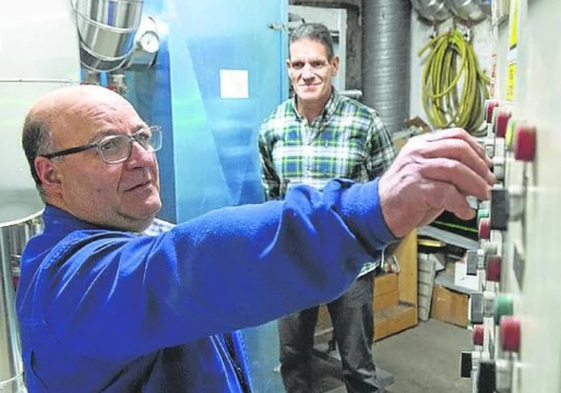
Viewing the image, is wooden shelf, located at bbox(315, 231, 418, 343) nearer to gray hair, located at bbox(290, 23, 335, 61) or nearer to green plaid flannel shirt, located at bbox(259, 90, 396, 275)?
green plaid flannel shirt, located at bbox(259, 90, 396, 275)

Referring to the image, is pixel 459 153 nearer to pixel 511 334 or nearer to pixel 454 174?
pixel 454 174

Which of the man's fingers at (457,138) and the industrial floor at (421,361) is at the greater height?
the man's fingers at (457,138)

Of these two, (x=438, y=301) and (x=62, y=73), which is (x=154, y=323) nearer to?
(x=62, y=73)

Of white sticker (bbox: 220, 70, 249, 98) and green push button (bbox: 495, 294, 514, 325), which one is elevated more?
white sticker (bbox: 220, 70, 249, 98)

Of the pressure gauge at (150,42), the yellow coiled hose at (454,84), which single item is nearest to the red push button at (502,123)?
the pressure gauge at (150,42)

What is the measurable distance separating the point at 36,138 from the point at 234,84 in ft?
4.55

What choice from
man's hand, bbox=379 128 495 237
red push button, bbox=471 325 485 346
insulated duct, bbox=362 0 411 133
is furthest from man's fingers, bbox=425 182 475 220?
insulated duct, bbox=362 0 411 133

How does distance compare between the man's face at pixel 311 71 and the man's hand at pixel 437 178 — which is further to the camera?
the man's face at pixel 311 71

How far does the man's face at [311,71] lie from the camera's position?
221cm

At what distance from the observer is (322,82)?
2221mm

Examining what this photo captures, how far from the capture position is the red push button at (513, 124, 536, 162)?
0.56 m

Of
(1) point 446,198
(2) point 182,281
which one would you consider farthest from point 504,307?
(2) point 182,281

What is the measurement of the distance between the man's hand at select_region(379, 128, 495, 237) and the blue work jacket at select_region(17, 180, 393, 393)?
31mm

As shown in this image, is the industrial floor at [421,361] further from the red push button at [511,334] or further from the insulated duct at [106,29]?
the red push button at [511,334]
